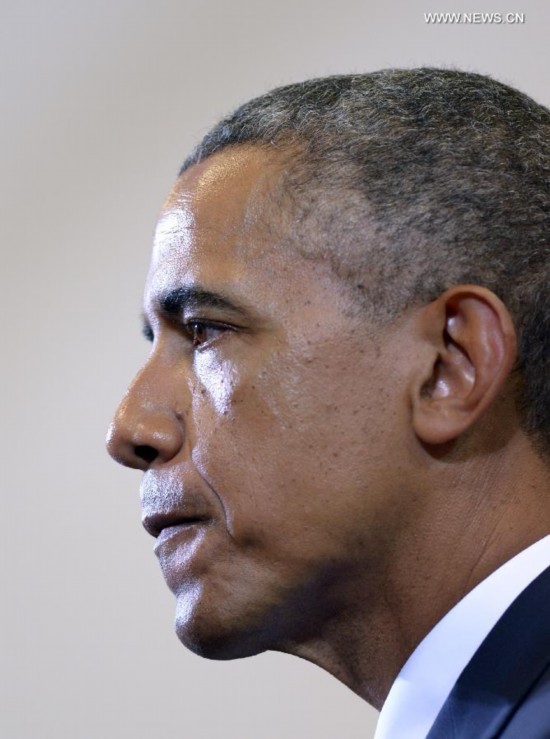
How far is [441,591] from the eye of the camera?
106 cm

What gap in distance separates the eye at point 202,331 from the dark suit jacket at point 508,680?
0.34 meters

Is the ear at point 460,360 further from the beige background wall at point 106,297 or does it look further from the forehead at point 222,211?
the beige background wall at point 106,297

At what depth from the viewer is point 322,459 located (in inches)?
40.8

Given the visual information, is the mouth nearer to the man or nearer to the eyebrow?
the man

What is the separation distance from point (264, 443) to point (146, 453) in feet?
0.38

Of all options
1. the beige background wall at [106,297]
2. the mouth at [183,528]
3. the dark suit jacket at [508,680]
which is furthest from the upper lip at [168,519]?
the beige background wall at [106,297]

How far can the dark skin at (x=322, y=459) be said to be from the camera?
3.40 ft

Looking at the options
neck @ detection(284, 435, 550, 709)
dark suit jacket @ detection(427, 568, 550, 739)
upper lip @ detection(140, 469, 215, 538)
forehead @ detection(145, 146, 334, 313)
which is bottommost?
dark suit jacket @ detection(427, 568, 550, 739)

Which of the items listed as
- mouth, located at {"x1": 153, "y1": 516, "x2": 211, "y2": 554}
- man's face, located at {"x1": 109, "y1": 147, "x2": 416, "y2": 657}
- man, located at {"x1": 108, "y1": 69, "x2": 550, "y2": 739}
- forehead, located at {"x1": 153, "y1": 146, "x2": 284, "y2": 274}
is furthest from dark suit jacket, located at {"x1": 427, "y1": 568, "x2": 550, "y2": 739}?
forehead, located at {"x1": 153, "y1": 146, "x2": 284, "y2": 274}

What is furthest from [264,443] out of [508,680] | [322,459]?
[508,680]

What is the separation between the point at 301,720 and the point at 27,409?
768mm

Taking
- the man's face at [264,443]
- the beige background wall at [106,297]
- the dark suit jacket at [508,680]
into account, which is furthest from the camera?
the beige background wall at [106,297]

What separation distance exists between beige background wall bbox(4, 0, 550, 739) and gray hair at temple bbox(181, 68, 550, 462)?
1001mm

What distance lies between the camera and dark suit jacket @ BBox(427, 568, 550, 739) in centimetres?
93
